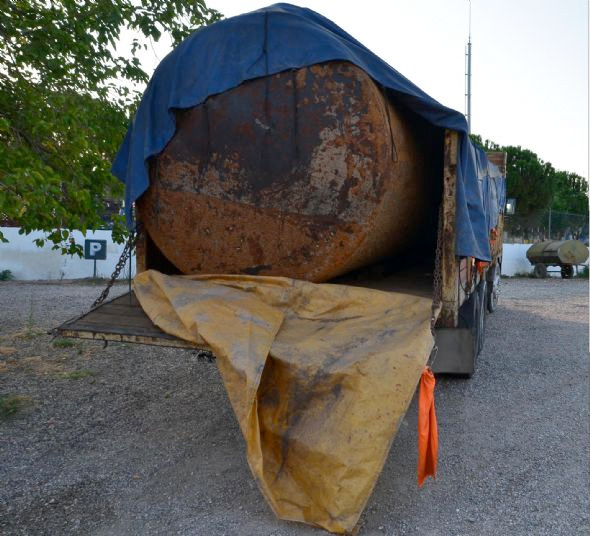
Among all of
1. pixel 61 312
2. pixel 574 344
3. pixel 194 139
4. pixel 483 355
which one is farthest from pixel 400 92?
pixel 61 312

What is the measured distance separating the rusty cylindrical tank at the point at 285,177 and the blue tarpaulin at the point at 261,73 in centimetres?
8

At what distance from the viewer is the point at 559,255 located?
72.7 feet

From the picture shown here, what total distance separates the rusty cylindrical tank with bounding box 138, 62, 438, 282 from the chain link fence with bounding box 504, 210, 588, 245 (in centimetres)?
2605

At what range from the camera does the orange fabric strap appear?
327 centimetres

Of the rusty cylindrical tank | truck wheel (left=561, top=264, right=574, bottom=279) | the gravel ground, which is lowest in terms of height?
the gravel ground

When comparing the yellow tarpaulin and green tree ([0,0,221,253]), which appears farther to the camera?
green tree ([0,0,221,253])

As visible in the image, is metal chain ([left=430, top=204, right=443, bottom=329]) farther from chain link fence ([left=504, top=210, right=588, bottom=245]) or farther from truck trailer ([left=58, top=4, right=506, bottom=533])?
chain link fence ([left=504, top=210, right=588, bottom=245])

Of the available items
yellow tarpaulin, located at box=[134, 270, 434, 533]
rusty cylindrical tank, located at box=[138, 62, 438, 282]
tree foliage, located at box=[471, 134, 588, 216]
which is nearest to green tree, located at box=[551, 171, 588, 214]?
tree foliage, located at box=[471, 134, 588, 216]

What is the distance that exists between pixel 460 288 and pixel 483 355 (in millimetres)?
3253

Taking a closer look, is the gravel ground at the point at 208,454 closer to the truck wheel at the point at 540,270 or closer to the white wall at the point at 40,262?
the white wall at the point at 40,262

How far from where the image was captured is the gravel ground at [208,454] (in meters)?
3.29

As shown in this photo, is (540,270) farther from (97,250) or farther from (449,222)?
(449,222)

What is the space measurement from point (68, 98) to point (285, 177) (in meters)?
3.14

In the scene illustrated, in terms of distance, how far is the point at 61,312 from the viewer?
11602 mm
